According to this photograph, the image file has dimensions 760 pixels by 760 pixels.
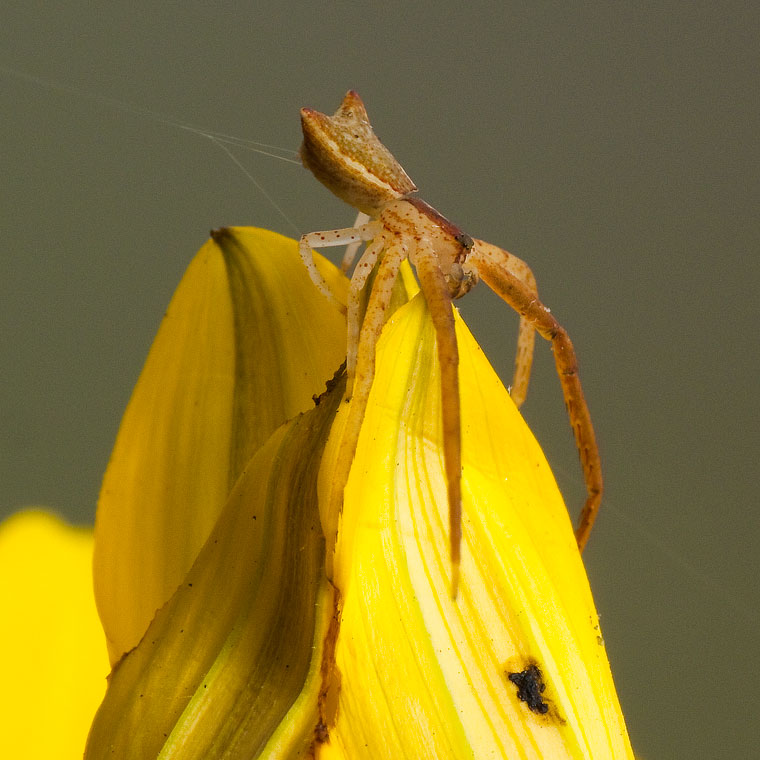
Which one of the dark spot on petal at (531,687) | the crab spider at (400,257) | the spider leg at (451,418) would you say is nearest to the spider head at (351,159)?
the crab spider at (400,257)

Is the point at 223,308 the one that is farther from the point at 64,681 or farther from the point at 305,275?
the point at 64,681

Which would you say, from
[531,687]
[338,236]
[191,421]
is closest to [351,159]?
[338,236]

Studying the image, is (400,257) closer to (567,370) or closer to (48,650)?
(567,370)

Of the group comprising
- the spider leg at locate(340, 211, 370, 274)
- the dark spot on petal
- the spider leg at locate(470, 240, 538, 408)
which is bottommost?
the dark spot on petal

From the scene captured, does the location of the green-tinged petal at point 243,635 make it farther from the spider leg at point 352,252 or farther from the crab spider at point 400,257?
the spider leg at point 352,252

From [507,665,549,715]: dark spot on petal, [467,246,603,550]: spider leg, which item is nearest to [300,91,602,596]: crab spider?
[467,246,603,550]: spider leg

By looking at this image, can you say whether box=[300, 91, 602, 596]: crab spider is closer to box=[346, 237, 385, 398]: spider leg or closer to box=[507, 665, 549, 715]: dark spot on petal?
box=[346, 237, 385, 398]: spider leg
